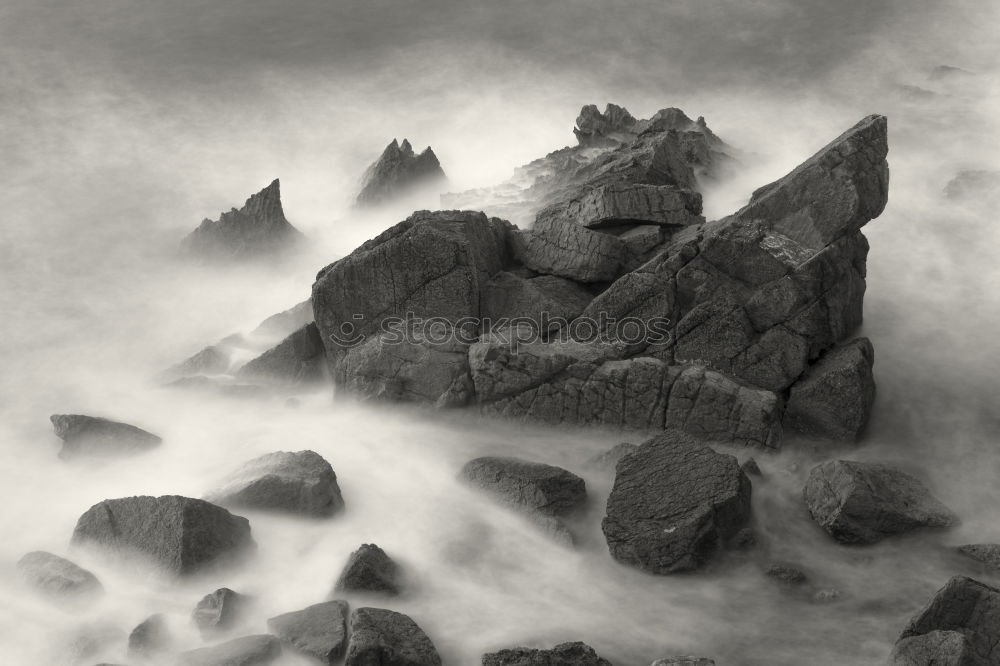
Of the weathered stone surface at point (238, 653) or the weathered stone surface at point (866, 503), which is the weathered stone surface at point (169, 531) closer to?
the weathered stone surface at point (238, 653)

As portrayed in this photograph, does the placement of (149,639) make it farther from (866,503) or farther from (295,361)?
(866,503)

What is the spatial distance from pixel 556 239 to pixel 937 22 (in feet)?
76.5

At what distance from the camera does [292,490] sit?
20.9 meters

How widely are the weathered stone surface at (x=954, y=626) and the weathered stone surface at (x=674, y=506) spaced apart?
11.4 ft

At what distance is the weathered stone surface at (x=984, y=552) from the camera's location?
1978cm

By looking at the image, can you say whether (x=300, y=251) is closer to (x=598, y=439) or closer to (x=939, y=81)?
(x=598, y=439)

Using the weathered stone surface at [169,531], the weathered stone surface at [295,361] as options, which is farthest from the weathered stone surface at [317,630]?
the weathered stone surface at [295,361]

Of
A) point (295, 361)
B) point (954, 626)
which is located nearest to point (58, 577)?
point (295, 361)

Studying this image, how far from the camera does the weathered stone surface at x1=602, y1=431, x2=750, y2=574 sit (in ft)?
64.1

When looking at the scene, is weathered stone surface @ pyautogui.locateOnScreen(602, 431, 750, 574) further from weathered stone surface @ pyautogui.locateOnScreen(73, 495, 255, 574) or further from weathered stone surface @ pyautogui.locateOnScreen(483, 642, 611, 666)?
weathered stone surface @ pyautogui.locateOnScreen(73, 495, 255, 574)

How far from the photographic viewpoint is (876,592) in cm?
1927

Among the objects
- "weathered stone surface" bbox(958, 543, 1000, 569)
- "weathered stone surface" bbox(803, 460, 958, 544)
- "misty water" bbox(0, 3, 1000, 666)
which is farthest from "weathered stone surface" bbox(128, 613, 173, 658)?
"weathered stone surface" bbox(958, 543, 1000, 569)

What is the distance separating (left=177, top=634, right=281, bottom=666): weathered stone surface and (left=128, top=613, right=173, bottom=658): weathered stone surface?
0.46m

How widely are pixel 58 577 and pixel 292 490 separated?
389 cm
